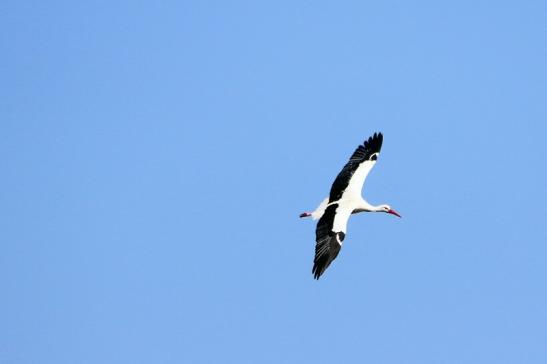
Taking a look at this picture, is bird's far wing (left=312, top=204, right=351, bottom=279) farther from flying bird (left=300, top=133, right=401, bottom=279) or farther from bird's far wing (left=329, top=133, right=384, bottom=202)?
bird's far wing (left=329, top=133, right=384, bottom=202)

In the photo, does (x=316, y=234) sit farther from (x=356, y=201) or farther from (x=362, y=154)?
(x=362, y=154)

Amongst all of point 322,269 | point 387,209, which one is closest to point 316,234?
point 322,269

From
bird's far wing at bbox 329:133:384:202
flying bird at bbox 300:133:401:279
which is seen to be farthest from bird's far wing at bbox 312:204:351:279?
bird's far wing at bbox 329:133:384:202

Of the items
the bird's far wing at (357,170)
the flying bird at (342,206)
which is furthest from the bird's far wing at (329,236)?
the bird's far wing at (357,170)

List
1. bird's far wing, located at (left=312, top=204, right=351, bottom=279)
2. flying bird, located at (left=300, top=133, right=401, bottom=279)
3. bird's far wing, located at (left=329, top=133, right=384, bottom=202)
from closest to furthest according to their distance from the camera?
bird's far wing, located at (left=312, top=204, right=351, bottom=279) < flying bird, located at (left=300, top=133, right=401, bottom=279) < bird's far wing, located at (left=329, top=133, right=384, bottom=202)

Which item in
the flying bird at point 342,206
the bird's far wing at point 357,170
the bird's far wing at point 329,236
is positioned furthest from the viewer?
the bird's far wing at point 357,170

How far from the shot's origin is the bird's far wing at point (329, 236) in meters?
32.0

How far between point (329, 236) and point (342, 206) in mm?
2455

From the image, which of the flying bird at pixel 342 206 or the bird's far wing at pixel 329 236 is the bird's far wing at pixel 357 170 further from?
the bird's far wing at pixel 329 236

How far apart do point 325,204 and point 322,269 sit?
13.6 feet

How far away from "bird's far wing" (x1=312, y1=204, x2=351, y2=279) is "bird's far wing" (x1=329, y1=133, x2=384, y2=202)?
124cm

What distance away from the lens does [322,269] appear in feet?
104

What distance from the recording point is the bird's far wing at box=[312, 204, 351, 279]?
3197 cm

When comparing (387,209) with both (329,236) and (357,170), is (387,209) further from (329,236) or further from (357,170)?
(329,236)
